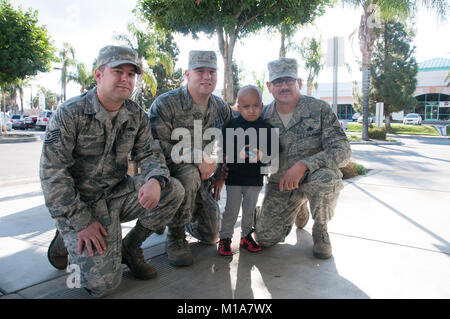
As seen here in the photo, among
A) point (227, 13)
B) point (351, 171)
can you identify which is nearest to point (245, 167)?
point (351, 171)

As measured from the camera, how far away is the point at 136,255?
8.30ft

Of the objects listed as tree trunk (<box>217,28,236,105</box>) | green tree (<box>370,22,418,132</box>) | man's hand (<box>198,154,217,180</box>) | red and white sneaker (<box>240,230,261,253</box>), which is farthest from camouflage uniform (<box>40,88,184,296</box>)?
green tree (<box>370,22,418,132</box>)

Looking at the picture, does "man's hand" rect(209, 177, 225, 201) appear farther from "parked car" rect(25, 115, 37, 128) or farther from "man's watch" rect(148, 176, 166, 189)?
"parked car" rect(25, 115, 37, 128)

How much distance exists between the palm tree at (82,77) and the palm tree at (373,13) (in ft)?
91.7

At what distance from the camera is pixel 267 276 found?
98.5 inches

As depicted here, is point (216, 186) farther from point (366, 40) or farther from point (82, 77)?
point (82, 77)

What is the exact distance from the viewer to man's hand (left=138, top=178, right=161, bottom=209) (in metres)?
2.35

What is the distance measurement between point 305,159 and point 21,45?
15552mm

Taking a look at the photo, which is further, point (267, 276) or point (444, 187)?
point (444, 187)

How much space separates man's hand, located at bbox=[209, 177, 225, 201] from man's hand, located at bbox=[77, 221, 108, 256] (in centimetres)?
122

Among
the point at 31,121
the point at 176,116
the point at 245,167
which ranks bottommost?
the point at 245,167
